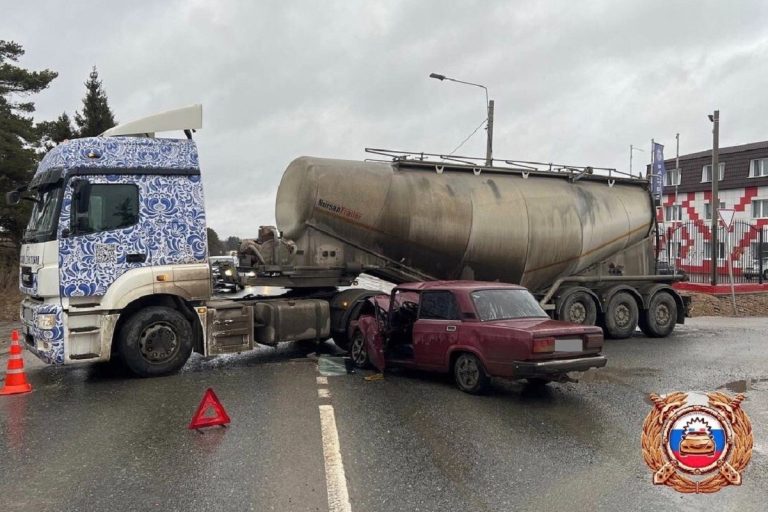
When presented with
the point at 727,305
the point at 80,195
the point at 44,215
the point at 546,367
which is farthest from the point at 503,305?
the point at 727,305

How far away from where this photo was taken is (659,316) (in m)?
14.3

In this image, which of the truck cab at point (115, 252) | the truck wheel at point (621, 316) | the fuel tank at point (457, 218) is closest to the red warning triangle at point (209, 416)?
the truck cab at point (115, 252)

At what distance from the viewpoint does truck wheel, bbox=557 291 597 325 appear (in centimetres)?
1312

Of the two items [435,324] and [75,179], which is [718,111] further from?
[75,179]

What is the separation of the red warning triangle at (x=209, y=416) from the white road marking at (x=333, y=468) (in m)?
1.02

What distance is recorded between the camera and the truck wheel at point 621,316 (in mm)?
13641

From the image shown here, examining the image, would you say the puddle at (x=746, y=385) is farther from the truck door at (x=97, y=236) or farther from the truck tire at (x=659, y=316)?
the truck door at (x=97, y=236)

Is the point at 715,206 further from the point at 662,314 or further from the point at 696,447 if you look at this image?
the point at 696,447

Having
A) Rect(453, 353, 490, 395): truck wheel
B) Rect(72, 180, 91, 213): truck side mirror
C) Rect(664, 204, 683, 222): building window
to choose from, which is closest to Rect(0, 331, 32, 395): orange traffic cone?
Rect(72, 180, 91, 213): truck side mirror

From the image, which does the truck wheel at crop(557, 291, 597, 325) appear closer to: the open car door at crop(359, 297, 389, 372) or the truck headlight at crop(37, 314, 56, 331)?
the open car door at crop(359, 297, 389, 372)

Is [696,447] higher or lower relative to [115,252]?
lower

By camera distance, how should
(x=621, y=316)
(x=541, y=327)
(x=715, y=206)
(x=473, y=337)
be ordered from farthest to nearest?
(x=715, y=206)
(x=621, y=316)
(x=473, y=337)
(x=541, y=327)

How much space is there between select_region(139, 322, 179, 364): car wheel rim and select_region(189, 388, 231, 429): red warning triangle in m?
2.78

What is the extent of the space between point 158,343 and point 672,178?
151ft
